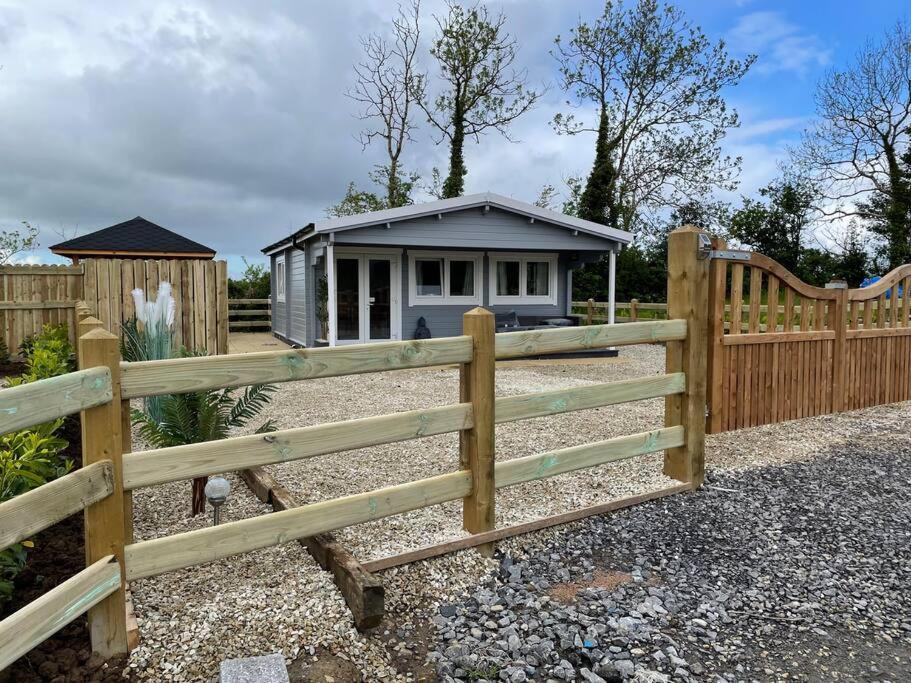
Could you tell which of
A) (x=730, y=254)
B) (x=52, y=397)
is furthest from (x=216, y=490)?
(x=730, y=254)

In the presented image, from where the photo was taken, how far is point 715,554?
11.4 ft

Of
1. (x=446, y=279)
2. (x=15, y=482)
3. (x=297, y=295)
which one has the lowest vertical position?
(x=15, y=482)

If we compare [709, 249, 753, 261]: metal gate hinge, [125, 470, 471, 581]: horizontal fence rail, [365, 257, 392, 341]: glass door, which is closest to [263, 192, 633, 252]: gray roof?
[365, 257, 392, 341]: glass door

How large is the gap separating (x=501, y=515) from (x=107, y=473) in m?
2.19

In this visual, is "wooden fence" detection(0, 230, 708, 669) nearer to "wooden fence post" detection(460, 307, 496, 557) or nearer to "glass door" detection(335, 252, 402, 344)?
"wooden fence post" detection(460, 307, 496, 557)

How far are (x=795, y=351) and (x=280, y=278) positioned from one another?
47.5ft

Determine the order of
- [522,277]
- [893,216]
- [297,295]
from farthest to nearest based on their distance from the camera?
[893,216], [297,295], [522,277]

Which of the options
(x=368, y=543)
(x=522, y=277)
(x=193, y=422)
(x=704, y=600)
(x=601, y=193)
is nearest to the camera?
(x=704, y=600)

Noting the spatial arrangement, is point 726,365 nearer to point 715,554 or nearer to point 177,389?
point 715,554

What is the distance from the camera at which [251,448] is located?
2.68m

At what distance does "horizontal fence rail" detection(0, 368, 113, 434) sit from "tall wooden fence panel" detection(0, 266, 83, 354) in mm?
9812

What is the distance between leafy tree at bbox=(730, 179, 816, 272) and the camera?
22984 millimetres

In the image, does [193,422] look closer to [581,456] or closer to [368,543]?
[368,543]

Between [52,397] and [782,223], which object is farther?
[782,223]
